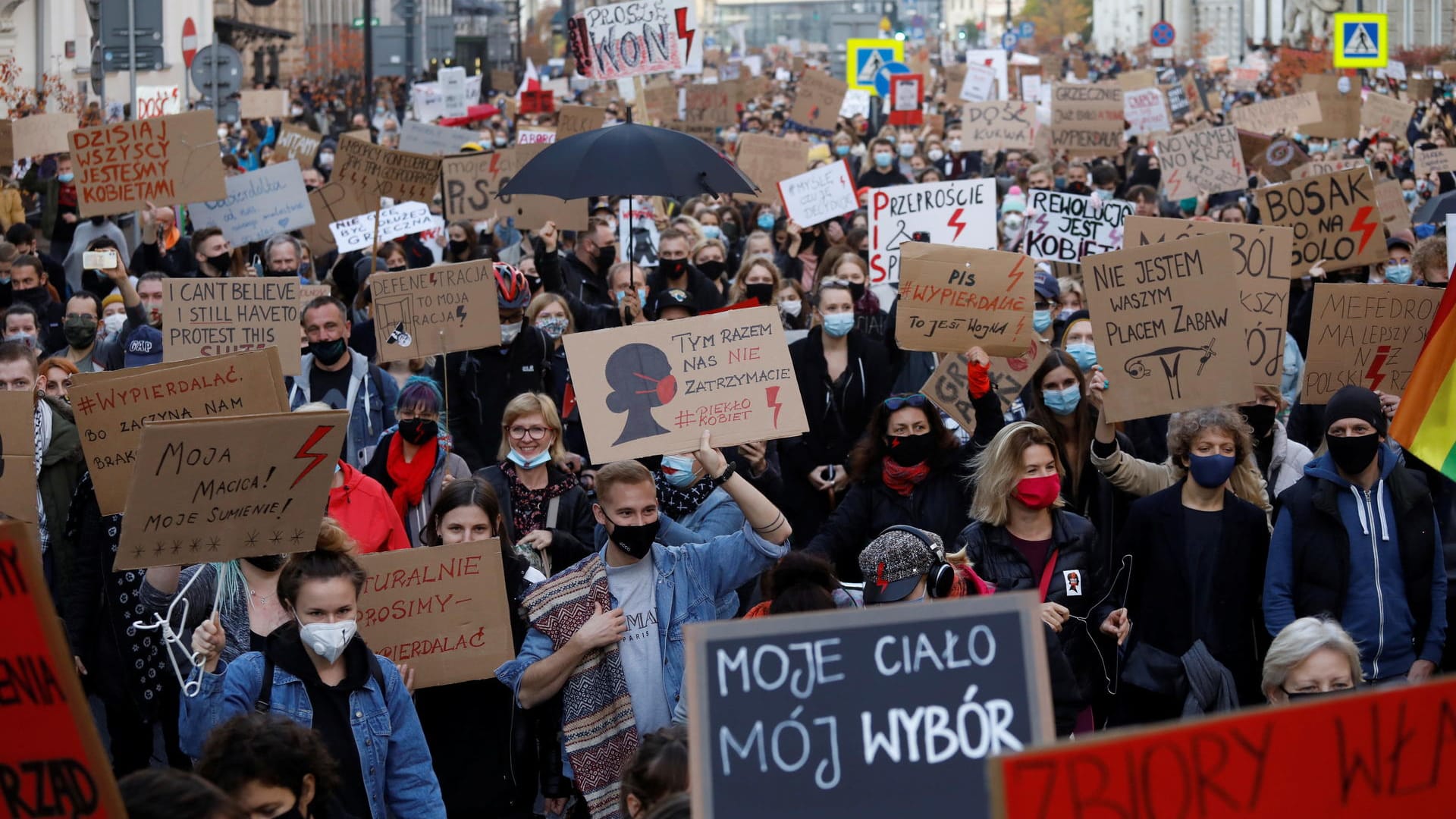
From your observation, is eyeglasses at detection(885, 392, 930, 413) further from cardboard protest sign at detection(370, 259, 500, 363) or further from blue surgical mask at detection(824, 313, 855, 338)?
cardboard protest sign at detection(370, 259, 500, 363)

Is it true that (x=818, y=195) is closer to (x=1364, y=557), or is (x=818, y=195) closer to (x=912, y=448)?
(x=912, y=448)

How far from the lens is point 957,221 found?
10.4 meters

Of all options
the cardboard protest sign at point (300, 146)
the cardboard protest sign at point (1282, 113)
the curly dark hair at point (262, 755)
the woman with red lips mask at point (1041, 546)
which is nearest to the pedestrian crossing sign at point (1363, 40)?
the cardboard protest sign at point (1282, 113)

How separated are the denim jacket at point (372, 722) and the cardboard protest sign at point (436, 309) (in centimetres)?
389

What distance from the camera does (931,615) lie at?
10.2 feet

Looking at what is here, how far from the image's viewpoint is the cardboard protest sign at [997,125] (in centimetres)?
1922

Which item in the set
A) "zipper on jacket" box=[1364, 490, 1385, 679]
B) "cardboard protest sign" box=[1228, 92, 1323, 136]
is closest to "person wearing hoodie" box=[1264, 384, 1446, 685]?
"zipper on jacket" box=[1364, 490, 1385, 679]

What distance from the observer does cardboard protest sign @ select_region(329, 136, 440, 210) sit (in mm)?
12445

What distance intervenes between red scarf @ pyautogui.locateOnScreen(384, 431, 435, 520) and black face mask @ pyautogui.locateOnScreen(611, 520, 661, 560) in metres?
1.73

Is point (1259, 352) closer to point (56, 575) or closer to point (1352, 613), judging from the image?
point (1352, 613)

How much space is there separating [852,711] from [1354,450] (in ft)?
9.96

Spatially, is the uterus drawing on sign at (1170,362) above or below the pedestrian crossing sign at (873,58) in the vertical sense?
below

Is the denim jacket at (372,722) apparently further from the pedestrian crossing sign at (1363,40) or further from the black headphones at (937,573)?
the pedestrian crossing sign at (1363,40)

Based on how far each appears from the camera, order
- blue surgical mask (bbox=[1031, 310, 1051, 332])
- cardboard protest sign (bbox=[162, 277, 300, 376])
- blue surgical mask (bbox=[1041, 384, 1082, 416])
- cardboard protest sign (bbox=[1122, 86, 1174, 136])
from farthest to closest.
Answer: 1. cardboard protest sign (bbox=[1122, 86, 1174, 136])
2. blue surgical mask (bbox=[1031, 310, 1051, 332])
3. cardboard protest sign (bbox=[162, 277, 300, 376])
4. blue surgical mask (bbox=[1041, 384, 1082, 416])
